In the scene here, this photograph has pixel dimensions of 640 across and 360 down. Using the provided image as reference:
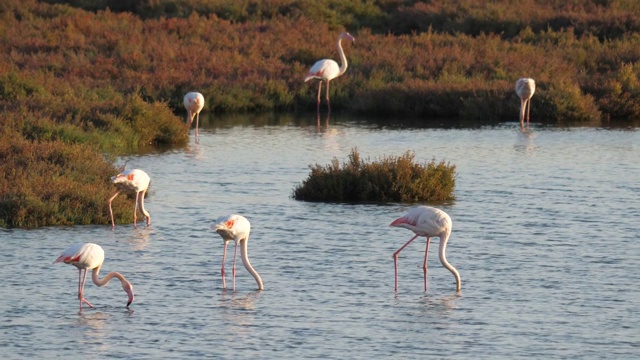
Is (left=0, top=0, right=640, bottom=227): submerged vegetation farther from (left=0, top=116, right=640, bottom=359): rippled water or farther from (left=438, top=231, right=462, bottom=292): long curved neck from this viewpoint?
(left=438, top=231, right=462, bottom=292): long curved neck

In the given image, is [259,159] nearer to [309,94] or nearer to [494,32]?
[309,94]

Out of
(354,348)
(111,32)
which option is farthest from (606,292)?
(111,32)

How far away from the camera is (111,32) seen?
34438mm

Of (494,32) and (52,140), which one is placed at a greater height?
(494,32)

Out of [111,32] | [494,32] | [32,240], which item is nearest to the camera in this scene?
[32,240]

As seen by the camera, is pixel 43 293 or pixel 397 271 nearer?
pixel 43 293

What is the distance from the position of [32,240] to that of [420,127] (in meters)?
13.1

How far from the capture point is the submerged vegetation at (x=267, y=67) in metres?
22.5

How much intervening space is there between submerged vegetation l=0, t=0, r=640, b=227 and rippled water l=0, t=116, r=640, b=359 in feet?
6.96

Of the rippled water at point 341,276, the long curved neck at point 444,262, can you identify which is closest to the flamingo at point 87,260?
the rippled water at point 341,276

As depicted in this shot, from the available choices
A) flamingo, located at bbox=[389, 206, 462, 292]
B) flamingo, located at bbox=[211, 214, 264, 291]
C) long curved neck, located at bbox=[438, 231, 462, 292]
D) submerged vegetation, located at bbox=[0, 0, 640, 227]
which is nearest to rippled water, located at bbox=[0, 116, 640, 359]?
long curved neck, located at bbox=[438, 231, 462, 292]

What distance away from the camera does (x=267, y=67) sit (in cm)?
3098

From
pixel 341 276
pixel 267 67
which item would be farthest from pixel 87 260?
pixel 267 67

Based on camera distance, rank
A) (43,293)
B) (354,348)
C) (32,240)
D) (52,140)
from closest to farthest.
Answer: (354,348) < (43,293) < (32,240) < (52,140)
